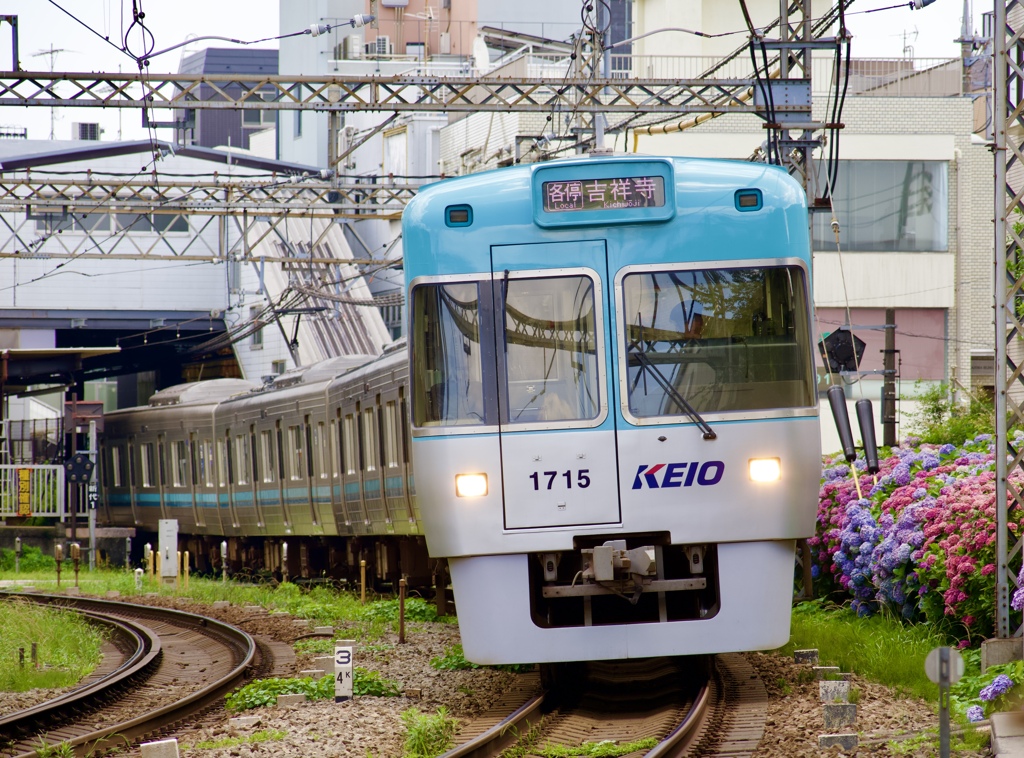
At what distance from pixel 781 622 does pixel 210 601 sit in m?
12.8

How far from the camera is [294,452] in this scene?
20547 mm

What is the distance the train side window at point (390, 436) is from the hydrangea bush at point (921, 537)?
173 inches

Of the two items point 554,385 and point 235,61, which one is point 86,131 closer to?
point 235,61

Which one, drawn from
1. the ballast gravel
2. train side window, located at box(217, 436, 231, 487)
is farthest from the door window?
train side window, located at box(217, 436, 231, 487)

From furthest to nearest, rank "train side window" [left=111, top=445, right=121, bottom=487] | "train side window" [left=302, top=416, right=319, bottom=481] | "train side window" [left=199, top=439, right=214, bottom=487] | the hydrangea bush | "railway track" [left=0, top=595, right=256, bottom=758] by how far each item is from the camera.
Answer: "train side window" [left=111, top=445, right=121, bottom=487] → "train side window" [left=199, top=439, right=214, bottom=487] → "train side window" [left=302, top=416, right=319, bottom=481] → the hydrangea bush → "railway track" [left=0, top=595, right=256, bottom=758]

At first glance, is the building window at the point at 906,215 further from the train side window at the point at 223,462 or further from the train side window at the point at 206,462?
the train side window at the point at 223,462

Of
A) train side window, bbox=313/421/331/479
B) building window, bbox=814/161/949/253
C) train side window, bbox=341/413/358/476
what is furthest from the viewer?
building window, bbox=814/161/949/253

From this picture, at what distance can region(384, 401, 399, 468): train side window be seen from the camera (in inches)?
598

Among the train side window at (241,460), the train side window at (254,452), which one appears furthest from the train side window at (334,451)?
the train side window at (241,460)

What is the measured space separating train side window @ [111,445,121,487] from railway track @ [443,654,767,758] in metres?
22.5

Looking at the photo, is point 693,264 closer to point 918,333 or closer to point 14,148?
point 918,333

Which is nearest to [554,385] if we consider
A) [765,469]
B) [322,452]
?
[765,469]

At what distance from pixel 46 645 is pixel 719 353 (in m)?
8.35

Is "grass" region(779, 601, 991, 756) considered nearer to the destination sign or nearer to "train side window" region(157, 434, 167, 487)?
the destination sign
